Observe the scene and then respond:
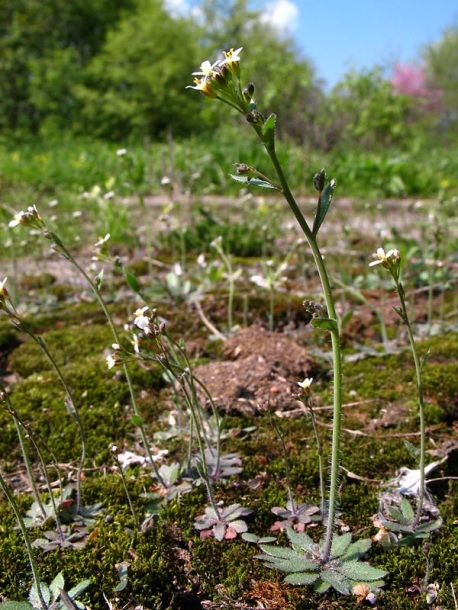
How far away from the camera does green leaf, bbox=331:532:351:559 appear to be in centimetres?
132

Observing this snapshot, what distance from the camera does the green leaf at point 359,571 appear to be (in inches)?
48.5

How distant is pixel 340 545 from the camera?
52.3 inches

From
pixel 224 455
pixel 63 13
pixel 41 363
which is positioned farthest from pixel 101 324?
pixel 63 13

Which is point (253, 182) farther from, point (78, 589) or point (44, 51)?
point (44, 51)

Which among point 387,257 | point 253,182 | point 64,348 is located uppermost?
point 253,182

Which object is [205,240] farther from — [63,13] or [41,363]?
[63,13]

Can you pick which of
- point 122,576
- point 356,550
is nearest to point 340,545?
point 356,550

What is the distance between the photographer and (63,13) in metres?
29.5

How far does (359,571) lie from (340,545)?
0.25ft

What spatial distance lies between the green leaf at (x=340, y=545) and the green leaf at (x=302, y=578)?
0.07 meters

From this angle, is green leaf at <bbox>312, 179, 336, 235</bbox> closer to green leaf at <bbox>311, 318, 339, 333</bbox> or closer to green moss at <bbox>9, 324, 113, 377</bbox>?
green leaf at <bbox>311, 318, 339, 333</bbox>

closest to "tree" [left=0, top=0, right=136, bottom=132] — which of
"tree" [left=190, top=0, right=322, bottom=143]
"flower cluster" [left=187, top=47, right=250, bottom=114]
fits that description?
"tree" [left=190, top=0, right=322, bottom=143]

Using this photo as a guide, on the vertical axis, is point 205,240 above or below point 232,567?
above

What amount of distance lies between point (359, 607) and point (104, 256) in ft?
4.13
